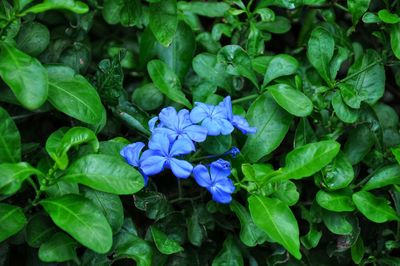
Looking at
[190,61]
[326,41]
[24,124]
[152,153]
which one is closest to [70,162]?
[152,153]

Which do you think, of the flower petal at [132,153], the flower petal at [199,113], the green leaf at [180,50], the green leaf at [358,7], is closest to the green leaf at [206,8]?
the green leaf at [180,50]

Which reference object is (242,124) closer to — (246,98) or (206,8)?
(246,98)

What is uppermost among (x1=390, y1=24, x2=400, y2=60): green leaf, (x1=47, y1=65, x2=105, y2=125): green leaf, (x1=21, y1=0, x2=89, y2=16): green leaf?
(x1=21, y1=0, x2=89, y2=16): green leaf

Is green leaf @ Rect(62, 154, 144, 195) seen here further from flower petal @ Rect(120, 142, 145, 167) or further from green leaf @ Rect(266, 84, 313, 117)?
green leaf @ Rect(266, 84, 313, 117)

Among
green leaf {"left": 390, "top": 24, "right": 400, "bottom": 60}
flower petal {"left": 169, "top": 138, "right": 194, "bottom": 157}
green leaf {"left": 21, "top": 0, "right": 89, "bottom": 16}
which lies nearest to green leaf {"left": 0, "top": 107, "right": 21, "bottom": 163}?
green leaf {"left": 21, "top": 0, "right": 89, "bottom": 16}

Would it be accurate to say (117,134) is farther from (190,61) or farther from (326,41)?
(326,41)

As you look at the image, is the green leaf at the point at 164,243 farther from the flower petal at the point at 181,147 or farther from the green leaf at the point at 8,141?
the green leaf at the point at 8,141
